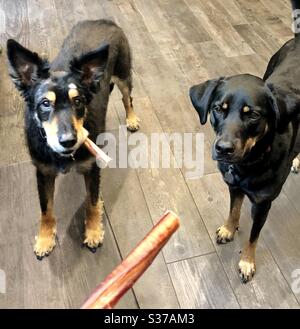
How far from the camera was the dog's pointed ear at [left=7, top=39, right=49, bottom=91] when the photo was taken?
1729mm

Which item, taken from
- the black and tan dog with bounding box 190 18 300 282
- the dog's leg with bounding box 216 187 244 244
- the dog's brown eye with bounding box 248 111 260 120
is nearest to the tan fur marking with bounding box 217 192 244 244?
the dog's leg with bounding box 216 187 244 244

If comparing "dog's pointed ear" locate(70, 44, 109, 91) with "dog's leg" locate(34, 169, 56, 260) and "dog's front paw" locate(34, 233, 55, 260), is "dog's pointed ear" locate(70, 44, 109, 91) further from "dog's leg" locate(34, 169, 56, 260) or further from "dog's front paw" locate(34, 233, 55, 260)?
"dog's front paw" locate(34, 233, 55, 260)

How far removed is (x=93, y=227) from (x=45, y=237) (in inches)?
9.5

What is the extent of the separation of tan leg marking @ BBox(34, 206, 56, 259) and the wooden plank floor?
A: 4cm

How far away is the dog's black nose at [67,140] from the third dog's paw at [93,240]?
24.4 inches

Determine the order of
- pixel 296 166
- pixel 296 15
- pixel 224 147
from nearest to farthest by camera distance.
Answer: pixel 224 147, pixel 296 15, pixel 296 166

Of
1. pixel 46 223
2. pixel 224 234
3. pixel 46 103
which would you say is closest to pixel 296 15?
pixel 224 234

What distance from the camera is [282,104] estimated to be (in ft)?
5.44

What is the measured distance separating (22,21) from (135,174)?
6.90 ft

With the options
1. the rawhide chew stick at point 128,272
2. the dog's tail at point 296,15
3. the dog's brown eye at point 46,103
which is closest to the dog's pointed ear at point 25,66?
the dog's brown eye at point 46,103

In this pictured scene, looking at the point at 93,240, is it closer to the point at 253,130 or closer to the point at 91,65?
the point at 91,65

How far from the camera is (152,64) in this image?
3.35m

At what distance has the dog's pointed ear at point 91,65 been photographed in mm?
1793
